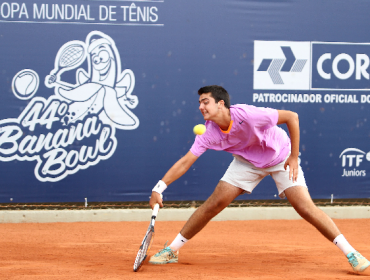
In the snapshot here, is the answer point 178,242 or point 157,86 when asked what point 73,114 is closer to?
point 157,86

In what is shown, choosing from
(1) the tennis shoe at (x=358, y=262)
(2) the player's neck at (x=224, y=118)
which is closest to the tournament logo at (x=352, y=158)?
(1) the tennis shoe at (x=358, y=262)

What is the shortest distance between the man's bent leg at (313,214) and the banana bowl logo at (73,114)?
8.31ft

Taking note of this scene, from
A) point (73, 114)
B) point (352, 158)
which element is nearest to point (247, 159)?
point (73, 114)

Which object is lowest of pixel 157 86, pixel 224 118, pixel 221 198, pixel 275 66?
pixel 221 198

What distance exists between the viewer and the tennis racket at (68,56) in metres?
5.34

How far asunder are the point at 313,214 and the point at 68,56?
10.9 feet

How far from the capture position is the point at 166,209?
5.58 metres

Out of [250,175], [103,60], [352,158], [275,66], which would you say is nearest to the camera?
[250,175]

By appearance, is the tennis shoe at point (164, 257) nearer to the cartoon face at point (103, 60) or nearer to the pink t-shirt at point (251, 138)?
the pink t-shirt at point (251, 138)

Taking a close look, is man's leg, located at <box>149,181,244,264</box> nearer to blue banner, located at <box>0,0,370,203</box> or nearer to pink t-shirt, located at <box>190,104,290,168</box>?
pink t-shirt, located at <box>190,104,290,168</box>

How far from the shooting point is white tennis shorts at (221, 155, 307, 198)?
359 cm

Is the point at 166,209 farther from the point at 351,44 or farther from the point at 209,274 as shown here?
the point at 351,44

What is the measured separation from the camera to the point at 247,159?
3.64 metres

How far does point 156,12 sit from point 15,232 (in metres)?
2.87
